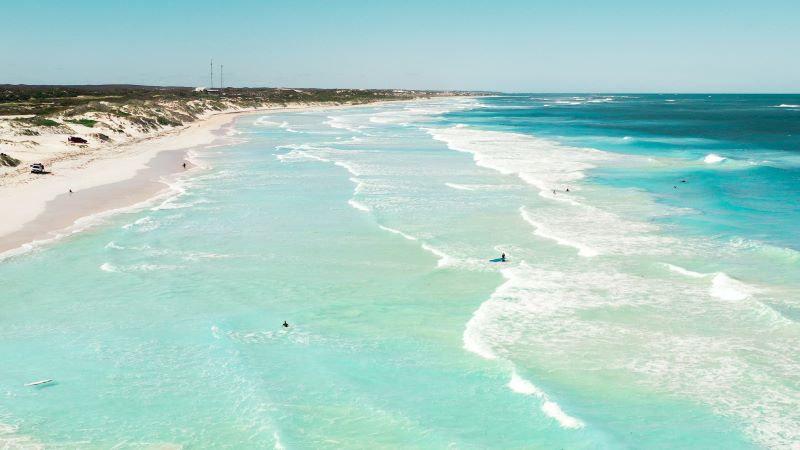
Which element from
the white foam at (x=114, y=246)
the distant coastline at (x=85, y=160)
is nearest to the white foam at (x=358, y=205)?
the distant coastline at (x=85, y=160)

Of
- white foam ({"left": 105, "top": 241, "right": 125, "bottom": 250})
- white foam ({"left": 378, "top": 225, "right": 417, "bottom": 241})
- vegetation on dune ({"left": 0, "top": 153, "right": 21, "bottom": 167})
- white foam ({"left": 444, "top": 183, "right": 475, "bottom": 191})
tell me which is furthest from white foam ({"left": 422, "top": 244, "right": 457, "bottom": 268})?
vegetation on dune ({"left": 0, "top": 153, "right": 21, "bottom": 167})

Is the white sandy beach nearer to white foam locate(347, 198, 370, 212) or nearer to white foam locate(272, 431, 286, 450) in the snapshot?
white foam locate(347, 198, 370, 212)

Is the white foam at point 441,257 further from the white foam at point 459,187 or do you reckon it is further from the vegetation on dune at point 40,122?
the vegetation on dune at point 40,122

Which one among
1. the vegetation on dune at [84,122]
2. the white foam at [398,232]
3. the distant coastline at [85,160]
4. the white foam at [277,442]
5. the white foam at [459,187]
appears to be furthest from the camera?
the vegetation on dune at [84,122]

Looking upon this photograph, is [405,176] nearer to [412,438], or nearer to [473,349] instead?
[473,349]

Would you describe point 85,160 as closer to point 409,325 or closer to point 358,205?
point 358,205

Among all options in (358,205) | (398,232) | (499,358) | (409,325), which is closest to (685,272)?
(499,358)
